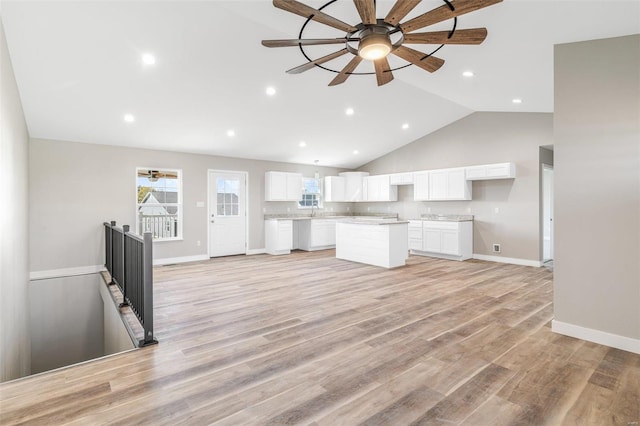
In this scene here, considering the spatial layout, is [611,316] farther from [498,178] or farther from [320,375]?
[498,178]

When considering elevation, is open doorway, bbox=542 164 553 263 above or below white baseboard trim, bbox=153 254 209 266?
above

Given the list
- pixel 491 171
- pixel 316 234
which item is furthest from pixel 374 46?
pixel 316 234

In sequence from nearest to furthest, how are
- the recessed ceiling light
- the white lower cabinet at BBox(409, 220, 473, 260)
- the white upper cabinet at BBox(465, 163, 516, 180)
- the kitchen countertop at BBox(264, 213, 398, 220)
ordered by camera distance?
the recessed ceiling light → the white upper cabinet at BBox(465, 163, 516, 180) → the white lower cabinet at BBox(409, 220, 473, 260) → the kitchen countertop at BBox(264, 213, 398, 220)

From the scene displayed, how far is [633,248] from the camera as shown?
2.68 metres

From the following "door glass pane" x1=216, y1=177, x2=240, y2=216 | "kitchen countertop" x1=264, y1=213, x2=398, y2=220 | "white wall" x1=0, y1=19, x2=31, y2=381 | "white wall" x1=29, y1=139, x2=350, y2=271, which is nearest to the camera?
"white wall" x1=0, y1=19, x2=31, y2=381

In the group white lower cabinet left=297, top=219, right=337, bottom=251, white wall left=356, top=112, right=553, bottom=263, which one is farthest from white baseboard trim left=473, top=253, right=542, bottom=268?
white lower cabinet left=297, top=219, right=337, bottom=251

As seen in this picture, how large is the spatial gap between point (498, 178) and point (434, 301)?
3.91 m

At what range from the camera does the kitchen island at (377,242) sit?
6.01 meters

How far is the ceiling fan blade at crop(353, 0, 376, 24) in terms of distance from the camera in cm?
196

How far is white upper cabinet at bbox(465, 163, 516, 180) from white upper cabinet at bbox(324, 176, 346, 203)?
3.67 metres

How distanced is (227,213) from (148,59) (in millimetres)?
4303

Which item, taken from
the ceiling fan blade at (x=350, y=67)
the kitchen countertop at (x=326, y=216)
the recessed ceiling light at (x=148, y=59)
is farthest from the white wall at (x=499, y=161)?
the recessed ceiling light at (x=148, y=59)

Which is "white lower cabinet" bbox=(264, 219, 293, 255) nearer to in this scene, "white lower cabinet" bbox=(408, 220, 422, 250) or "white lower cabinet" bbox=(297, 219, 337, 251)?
"white lower cabinet" bbox=(297, 219, 337, 251)

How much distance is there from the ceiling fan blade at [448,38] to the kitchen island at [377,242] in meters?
3.88
